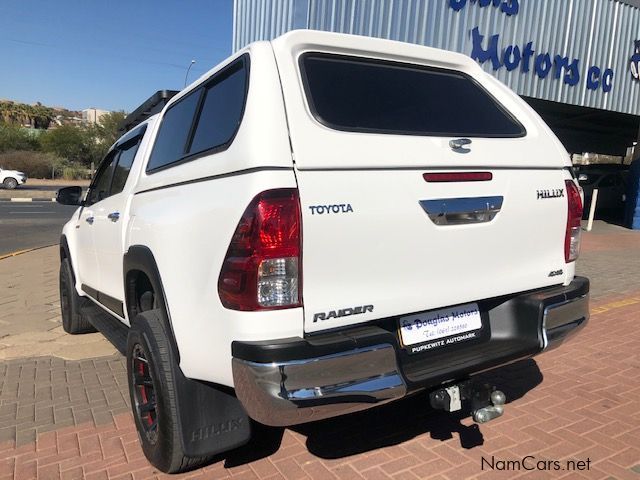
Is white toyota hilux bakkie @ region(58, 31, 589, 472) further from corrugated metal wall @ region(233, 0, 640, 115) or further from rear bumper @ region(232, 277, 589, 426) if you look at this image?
corrugated metal wall @ region(233, 0, 640, 115)

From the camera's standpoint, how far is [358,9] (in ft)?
32.8

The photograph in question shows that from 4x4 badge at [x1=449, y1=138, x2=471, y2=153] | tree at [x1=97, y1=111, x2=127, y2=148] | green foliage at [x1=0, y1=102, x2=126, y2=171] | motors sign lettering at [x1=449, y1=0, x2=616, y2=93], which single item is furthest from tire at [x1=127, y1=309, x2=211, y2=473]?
tree at [x1=97, y1=111, x2=127, y2=148]

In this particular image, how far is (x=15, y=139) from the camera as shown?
48.3 metres

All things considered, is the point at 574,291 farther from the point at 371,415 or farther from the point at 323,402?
the point at 323,402

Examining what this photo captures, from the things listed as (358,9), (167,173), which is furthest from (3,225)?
→ (167,173)

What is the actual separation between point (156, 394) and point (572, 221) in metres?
2.28

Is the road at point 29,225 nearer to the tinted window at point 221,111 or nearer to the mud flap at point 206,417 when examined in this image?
the tinted window at point 221,111

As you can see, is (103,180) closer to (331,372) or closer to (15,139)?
(331,372)

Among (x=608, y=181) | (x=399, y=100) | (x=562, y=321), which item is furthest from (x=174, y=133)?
(x=608, y=181)

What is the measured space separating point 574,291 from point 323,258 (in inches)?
60.5

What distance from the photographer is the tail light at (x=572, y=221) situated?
2816mm

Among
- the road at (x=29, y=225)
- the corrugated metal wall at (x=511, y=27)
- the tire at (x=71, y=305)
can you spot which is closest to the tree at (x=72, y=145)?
the road at (x=29, y=225)

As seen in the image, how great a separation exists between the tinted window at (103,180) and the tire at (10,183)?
30042 mm

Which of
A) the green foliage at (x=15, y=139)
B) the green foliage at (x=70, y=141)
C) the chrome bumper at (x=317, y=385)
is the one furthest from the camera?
the green foliage at (x=70, y=141)
